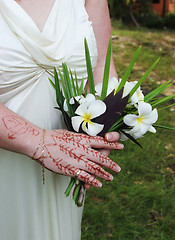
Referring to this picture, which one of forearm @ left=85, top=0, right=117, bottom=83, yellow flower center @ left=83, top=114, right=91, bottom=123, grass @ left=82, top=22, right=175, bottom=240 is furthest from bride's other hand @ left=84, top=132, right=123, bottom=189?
grass @ left=82, top=22, right=175, bottom=240

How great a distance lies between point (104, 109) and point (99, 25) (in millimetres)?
592

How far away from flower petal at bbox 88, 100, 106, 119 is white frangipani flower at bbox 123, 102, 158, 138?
114mm

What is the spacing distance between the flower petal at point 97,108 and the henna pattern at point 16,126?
0.27 metres

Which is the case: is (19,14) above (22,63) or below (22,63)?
above

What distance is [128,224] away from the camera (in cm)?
301

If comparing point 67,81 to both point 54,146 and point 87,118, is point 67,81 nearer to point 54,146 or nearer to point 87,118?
point 87,118

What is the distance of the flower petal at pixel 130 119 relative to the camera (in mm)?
1471

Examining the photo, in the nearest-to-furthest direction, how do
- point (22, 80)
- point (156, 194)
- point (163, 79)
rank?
point (22, 80), point (156, 194), point (163, 79)

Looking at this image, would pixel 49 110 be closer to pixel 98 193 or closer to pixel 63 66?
pixel 63 66

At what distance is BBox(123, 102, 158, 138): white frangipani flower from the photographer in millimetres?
1469

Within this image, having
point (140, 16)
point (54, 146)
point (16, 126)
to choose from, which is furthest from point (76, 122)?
point (140, 16)

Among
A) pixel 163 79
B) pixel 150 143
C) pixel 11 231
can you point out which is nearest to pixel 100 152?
pixel 11 231

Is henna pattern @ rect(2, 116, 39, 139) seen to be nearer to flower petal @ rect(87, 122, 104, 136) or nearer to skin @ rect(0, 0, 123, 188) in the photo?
skin @ rect(0, 0, 123, 188)

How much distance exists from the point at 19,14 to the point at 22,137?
57 cm
